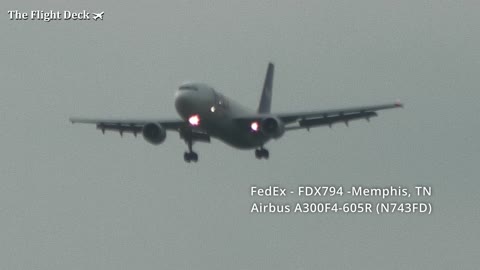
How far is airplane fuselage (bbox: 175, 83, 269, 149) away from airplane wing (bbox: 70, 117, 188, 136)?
3307 mm

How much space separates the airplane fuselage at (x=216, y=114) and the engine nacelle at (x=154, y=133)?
2856 millimetres

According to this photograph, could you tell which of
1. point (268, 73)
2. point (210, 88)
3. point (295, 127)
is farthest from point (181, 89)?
point (268, 73)

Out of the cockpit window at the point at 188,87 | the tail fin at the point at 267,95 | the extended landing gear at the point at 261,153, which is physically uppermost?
the tail fin at the point at 267,95

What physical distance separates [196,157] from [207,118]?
21.5ft

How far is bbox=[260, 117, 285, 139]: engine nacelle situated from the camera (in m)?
89.1

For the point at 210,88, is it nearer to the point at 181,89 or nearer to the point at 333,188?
the point at 181,89

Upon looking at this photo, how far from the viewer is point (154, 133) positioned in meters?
90.5

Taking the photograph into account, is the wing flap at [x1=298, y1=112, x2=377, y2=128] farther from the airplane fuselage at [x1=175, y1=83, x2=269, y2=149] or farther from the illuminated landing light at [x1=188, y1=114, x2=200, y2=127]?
the illuminated landing light at [x1=188, y1=114, x2=200, y2=127]

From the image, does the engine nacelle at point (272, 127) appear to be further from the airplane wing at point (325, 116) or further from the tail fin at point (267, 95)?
the tail fin at point (267, 95)

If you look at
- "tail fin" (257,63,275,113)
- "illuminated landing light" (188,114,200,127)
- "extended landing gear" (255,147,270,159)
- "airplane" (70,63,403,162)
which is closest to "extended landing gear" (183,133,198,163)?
"airplane" (70,63,403,162)

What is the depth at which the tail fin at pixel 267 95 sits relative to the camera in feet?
335

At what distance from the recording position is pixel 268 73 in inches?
4230

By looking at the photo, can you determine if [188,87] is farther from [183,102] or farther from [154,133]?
[154,133]

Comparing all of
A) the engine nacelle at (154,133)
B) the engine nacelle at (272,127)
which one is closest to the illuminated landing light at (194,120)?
the engine nacelle at (154,133)
